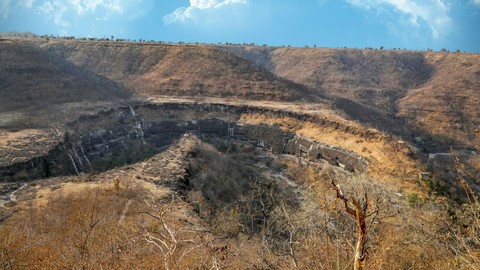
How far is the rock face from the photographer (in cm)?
2548

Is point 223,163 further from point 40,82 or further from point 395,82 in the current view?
point 395,82

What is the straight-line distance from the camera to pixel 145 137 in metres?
35.6

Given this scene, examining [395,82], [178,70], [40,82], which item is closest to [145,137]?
[40,82]

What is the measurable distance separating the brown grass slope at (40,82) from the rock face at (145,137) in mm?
5913

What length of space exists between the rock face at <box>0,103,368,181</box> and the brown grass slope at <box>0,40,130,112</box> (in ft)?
19.4

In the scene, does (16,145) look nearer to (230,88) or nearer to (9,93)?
(9,93)

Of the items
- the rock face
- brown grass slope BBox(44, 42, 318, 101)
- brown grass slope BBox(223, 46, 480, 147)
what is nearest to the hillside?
the rock face

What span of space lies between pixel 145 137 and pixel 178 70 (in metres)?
16.9

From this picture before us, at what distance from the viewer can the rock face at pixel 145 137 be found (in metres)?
25.5

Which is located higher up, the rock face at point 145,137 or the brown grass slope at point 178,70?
the brown grass slope at point 178,70

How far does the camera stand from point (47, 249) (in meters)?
10.3

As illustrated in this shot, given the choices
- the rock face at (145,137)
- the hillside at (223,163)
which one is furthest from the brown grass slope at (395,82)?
the rock face at (145,137)

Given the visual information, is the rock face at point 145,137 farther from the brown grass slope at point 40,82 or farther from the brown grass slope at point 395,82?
the brown grass slope at point 395,82

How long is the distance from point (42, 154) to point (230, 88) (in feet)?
84.2
